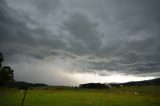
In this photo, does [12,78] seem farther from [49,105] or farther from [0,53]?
[49,105]

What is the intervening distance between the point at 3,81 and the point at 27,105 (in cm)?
8822

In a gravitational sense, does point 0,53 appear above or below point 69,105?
above

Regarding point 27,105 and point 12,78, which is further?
point 12,78

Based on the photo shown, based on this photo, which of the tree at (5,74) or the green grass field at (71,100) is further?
the tree at (5,74)

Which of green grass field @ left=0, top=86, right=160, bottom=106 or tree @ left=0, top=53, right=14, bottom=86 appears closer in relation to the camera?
green grass field @ left=0, top=86, right=160, bottom=106

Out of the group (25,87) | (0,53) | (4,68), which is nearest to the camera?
(25,87)

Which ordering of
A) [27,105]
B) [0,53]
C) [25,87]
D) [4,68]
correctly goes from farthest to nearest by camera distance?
[4,68]
[0,53]
[27,105]
[25,87]

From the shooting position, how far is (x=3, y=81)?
118 meters

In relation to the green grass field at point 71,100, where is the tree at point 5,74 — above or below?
above

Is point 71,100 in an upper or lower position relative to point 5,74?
lower

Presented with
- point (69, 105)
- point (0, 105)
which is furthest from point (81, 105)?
point (0, 105)

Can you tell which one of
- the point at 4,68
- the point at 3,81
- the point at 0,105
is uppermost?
the point at 4,68

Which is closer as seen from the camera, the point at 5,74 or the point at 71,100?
the point at 71,100

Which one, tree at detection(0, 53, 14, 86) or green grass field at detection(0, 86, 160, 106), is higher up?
tree at detection(0, 53, 14, 86)
